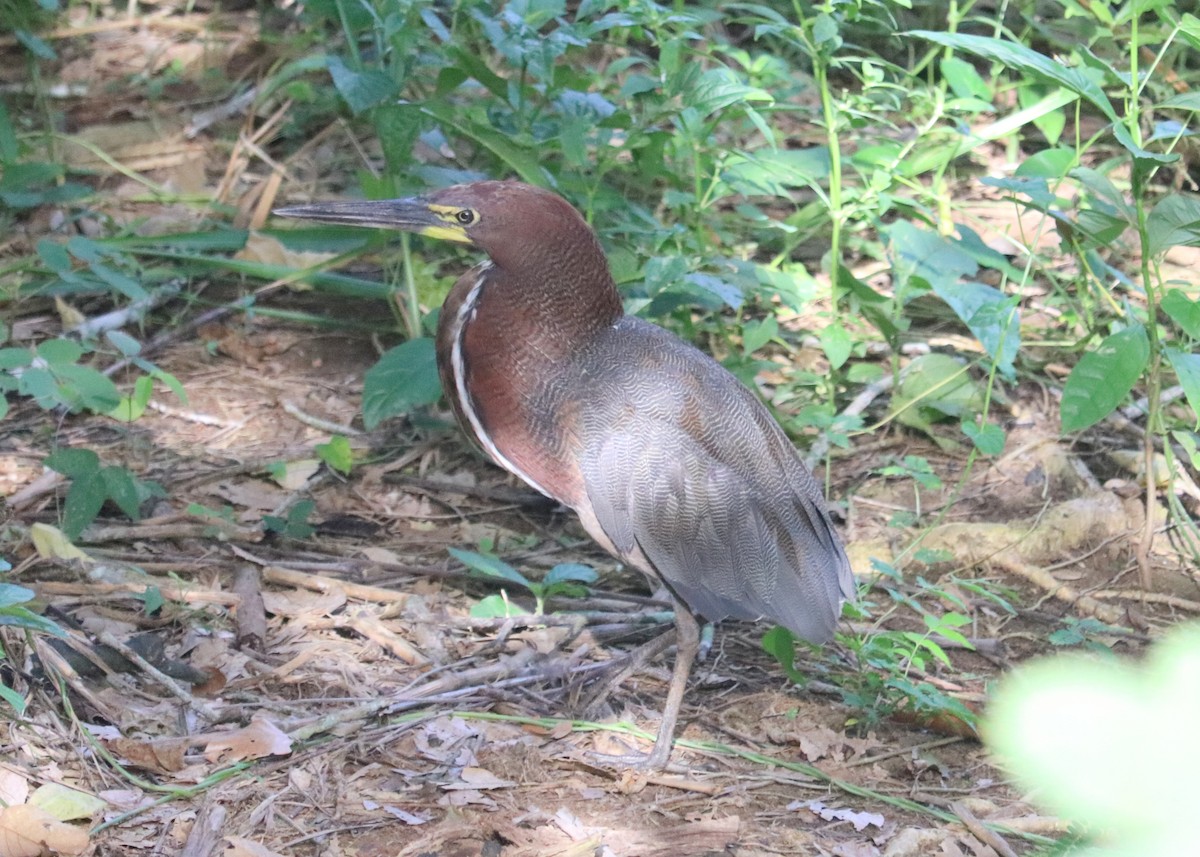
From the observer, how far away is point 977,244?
546 centimetres

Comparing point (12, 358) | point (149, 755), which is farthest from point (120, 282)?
point (149, 755)

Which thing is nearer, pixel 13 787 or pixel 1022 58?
pixel 13 787

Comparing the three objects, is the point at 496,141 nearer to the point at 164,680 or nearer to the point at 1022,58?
the point at 1022,58

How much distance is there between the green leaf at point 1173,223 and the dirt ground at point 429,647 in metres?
1.16

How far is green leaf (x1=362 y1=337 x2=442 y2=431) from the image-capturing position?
484cm

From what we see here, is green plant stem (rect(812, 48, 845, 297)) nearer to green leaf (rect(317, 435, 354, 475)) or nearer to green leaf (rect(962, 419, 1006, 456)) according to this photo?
green leaf (rect(962, 419, 1006, 456))

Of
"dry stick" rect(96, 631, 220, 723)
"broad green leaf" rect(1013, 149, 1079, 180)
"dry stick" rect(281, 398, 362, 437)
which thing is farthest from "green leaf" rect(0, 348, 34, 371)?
"broad green leaf" rect(1013, 149, 1079, 180)

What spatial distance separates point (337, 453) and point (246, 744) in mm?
1779

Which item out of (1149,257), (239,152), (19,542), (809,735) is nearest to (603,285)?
(809,735)

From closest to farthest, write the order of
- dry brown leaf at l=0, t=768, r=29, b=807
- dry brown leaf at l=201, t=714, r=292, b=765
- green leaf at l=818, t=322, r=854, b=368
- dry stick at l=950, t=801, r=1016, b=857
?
dry brown leaf at l=0, t=768, r=29, b=807 → dry stick at l=950, t=801, r=1016, b=857 → dry brown leaf at l=201, t=714, r=292, b=765 → green leaf at l=818, t=322, r=854, b=368

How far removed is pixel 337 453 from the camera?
516 cm

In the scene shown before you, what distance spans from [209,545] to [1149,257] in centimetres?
339

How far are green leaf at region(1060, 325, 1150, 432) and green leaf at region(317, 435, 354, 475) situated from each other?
2.67 metres

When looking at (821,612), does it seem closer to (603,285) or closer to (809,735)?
(809,735)
